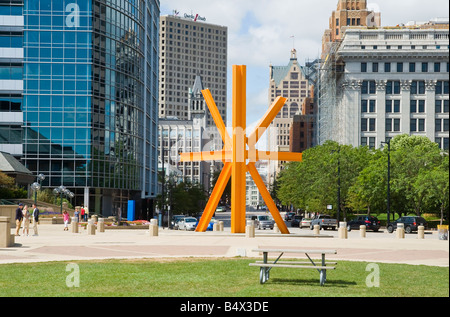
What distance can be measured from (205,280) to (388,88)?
107 metres

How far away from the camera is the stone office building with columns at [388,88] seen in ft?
369

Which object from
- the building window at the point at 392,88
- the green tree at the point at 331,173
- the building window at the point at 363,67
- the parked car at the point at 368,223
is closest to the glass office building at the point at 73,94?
the green tree at the point at 331,173

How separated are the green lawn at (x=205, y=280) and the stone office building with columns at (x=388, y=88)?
9705 cm

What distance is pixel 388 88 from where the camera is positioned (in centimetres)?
11519

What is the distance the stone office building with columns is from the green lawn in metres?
97.0

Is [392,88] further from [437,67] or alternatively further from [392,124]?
[437,67]

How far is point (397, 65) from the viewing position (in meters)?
114

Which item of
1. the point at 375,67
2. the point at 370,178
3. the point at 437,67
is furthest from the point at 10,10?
the point at 437,67

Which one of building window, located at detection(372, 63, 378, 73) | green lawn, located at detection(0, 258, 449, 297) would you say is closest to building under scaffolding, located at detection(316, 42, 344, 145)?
building window, located at detection(372, 63, 378, 73)

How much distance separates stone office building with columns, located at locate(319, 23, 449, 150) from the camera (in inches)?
4427

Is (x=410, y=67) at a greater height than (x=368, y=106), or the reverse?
(x=410, y=67)

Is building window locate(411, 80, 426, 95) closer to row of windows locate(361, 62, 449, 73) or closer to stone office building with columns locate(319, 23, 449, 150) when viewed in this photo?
stone office building with columns locate(319, 23, 449, 150)
